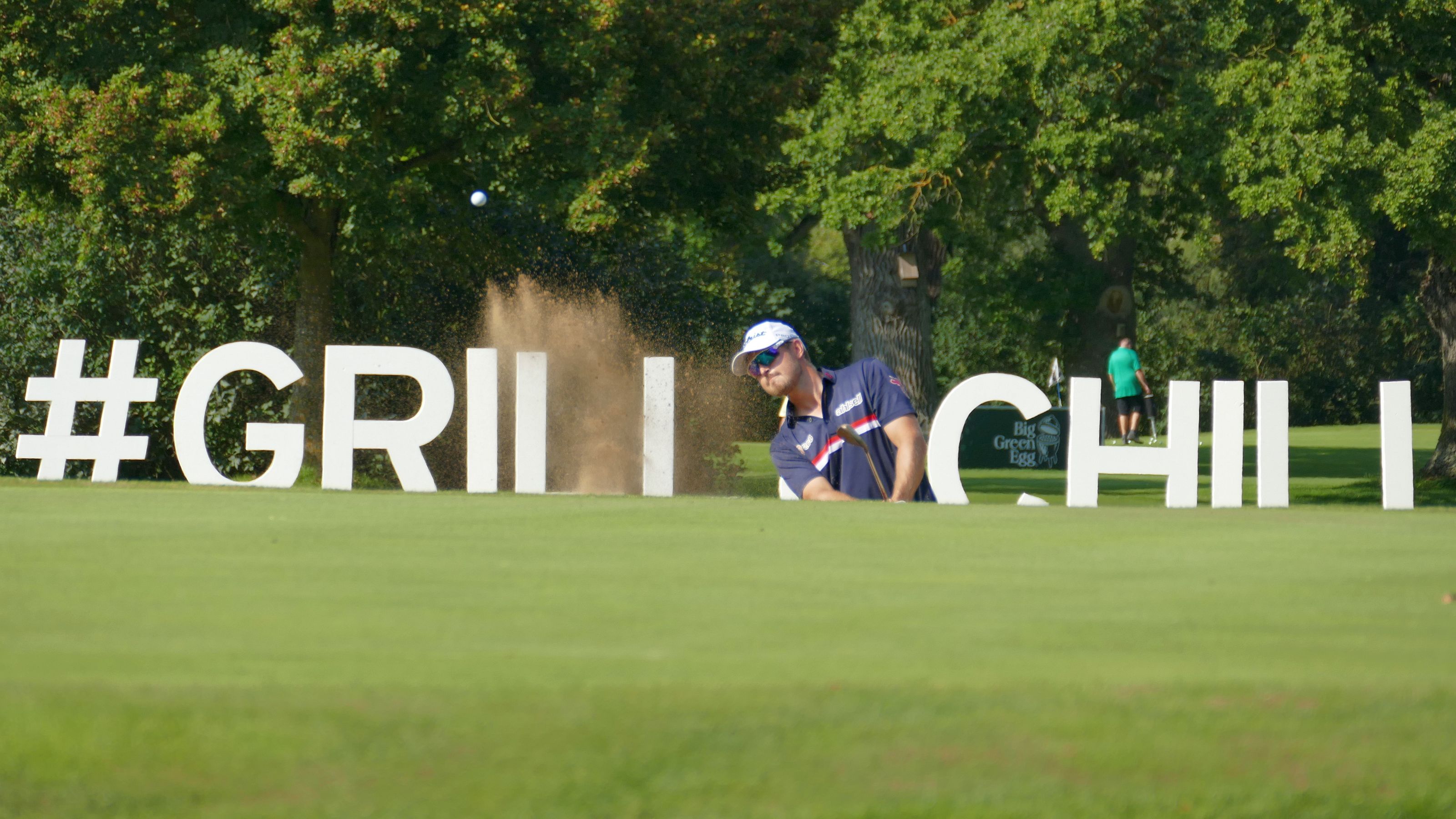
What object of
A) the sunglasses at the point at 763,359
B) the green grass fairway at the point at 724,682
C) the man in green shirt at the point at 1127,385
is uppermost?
the man in green shirt at the point at 1127,385

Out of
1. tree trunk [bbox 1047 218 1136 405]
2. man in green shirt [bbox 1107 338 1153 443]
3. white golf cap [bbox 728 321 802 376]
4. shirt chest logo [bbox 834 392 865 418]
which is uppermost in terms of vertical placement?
tree trunk [bbox 1047 218 1136 405]

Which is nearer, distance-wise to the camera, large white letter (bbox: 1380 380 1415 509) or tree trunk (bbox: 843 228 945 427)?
large white letter (bbox: 1380 380 1415 509)

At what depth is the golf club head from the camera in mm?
10461

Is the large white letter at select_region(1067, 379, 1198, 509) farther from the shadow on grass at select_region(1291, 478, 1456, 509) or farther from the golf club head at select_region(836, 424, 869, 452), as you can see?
the shadow on grass at select_region(1291, 478, 1456, 509)

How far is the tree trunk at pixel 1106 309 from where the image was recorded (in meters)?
33.8

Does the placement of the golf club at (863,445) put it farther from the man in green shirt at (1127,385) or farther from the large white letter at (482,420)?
the man in green shirt at (1127,385)

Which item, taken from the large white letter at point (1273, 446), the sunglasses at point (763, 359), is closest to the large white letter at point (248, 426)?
the sunglasses at point (763, 359)

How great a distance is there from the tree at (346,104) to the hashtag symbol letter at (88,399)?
12.7 feet

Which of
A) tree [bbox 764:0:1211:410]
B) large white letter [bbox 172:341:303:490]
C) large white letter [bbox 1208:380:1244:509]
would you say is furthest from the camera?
tree [bbox 764:0:1211:410]

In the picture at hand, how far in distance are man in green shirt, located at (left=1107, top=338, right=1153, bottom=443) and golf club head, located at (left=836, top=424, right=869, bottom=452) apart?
20760mm

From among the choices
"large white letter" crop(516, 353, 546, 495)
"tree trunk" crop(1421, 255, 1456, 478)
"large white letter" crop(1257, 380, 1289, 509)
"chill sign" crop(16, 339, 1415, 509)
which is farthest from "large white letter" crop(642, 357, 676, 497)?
"tree trunk" crop(1421, 255, 1456, 478)

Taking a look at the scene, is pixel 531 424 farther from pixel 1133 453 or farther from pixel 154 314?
pixel 154 314

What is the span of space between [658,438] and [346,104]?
6.92 m

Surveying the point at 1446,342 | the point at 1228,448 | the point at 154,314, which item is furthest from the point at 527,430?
the point at 1446,342
